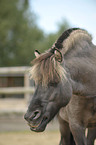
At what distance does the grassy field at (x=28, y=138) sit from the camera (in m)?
5.20

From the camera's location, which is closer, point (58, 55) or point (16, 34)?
point (58, 55)

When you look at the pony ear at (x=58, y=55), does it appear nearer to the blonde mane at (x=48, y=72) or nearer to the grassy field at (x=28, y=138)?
the blonde mane at (x=48, y=72)

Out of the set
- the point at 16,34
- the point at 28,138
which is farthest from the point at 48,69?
the point at 16,34

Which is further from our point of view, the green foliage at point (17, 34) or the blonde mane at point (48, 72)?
the green foliage at point (17, 34)

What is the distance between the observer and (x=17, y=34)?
17.5 meters

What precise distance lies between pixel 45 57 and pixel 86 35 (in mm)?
751

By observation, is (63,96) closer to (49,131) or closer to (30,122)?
(30,122)

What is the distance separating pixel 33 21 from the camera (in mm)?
18656

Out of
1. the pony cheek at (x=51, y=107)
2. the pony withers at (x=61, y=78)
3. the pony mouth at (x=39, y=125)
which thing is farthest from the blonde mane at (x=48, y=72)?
the pony mouth at (x=39, y=125)

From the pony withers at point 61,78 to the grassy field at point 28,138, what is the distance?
107 inches

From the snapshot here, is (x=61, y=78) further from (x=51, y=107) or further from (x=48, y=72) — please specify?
(x=51, y=107)

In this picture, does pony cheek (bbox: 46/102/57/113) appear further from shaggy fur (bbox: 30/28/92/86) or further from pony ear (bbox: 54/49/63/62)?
pony ear (bbox: 54/49/63/62)

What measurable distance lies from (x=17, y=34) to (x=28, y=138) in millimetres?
12860

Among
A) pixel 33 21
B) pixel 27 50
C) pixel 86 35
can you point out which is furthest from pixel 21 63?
pixel 86 35
